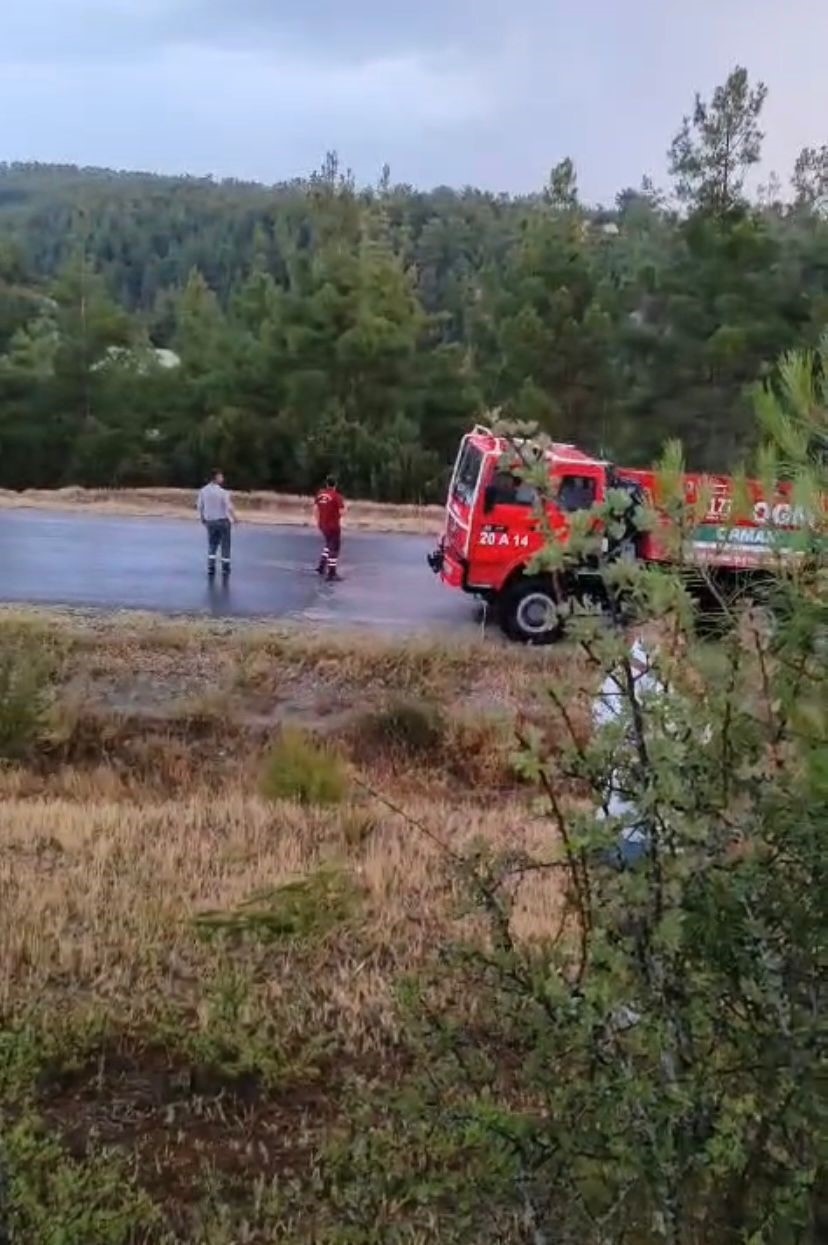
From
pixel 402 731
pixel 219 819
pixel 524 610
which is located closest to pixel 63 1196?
pixel 219 819

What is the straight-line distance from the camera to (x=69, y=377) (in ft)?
123

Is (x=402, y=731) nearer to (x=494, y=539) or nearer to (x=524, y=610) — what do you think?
(x=524, y=610)

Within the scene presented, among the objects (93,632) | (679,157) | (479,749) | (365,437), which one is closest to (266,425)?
(365,437)

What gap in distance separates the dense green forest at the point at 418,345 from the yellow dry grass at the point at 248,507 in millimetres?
4402

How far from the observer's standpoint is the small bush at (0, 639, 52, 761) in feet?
38.0

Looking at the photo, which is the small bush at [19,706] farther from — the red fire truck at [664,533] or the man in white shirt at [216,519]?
the red fire truck at [664,533]

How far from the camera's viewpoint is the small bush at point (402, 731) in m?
12.3

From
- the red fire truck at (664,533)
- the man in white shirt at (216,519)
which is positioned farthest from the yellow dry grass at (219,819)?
the man in white shirt at (216,519)

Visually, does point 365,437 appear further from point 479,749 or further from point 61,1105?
point 61,1105

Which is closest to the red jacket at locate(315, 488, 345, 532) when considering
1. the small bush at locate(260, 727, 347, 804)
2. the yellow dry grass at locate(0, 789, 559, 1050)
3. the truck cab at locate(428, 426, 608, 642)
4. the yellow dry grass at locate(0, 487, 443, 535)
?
the truck cab at locate(428, 426, 608, 642)

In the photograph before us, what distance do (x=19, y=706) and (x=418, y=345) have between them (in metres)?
25.4

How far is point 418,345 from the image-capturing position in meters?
35.5

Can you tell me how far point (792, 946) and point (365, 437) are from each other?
30.8 m

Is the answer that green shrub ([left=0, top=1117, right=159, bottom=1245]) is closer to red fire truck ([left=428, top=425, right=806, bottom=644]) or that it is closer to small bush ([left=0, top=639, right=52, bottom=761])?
red fire truck ([left=428, top=425, right=806, bottom=644])
